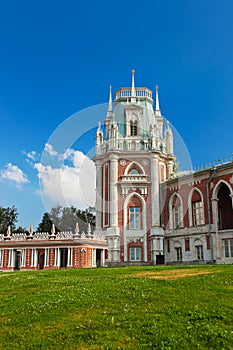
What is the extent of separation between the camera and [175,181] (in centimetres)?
4144

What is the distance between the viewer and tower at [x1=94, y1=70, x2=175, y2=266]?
1634 inches

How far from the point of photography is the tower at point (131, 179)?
4150cm

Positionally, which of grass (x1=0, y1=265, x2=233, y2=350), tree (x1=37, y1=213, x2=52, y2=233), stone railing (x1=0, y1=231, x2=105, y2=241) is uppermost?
tree (x1=37, y1=213, x2=52, y2=233)

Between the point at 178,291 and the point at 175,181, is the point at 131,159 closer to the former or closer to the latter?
the point at 175,181

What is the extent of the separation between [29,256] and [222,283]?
29340mm

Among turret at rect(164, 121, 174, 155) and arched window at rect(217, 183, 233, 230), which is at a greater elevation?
turret at rect(164, 121, 174, 155)

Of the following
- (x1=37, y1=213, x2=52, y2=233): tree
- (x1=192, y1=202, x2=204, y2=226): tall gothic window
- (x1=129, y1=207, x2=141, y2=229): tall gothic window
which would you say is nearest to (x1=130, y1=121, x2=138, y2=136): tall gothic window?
(x1=129, y1=207, x2=141, y2=229): tall gothic window

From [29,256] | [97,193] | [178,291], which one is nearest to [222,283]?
[178,291]

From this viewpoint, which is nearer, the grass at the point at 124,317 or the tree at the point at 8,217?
the grass at the point at 124,317

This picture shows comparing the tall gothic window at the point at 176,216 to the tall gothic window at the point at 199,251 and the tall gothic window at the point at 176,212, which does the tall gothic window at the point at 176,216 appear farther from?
the tall gothic window at the point at 199,251

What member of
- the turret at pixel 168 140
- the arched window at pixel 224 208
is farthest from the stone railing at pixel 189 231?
the turret at pixel 168 140

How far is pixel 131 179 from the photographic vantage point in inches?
1703

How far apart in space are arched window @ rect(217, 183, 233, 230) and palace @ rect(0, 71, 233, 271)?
10cm

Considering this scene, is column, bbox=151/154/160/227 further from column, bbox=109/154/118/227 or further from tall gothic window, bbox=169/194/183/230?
column, bbox=109/154/118/227
